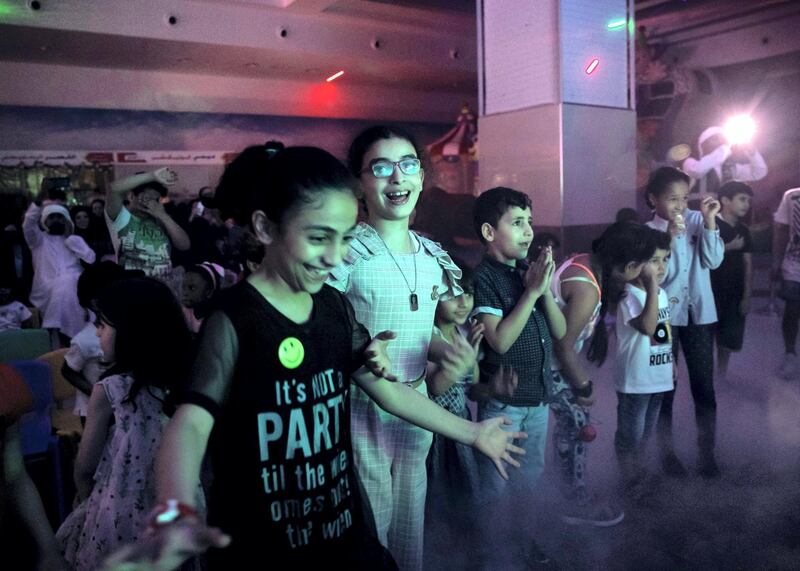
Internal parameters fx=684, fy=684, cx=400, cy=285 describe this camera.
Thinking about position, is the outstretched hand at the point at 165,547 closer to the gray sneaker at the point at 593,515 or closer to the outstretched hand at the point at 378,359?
the outstretched hand at the point at 378,359

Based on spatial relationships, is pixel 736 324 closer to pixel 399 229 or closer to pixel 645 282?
pixel 645 282

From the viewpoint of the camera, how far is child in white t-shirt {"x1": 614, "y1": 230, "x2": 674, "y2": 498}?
9.80 ft

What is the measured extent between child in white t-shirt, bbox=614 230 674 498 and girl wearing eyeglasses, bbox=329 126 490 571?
4.33ft

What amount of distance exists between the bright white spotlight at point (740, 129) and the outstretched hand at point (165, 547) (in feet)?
31.5

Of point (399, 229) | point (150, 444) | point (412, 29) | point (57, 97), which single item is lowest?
point (150, 444)

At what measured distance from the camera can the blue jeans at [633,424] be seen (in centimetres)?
304

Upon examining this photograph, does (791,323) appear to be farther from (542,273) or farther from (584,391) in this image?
(542,273)

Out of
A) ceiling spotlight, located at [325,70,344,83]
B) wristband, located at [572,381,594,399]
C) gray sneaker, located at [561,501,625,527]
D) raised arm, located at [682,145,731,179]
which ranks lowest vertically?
gray sneaker, located at [561,501,625,527]

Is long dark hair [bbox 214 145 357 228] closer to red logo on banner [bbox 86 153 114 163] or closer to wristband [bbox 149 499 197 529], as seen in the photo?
wristband [bbox 149 499 197 529]

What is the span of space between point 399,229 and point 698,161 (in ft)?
25.9

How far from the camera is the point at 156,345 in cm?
175

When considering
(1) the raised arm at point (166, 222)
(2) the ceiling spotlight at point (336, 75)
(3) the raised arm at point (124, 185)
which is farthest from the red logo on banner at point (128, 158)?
(3) the raised arm at point (124, 185)

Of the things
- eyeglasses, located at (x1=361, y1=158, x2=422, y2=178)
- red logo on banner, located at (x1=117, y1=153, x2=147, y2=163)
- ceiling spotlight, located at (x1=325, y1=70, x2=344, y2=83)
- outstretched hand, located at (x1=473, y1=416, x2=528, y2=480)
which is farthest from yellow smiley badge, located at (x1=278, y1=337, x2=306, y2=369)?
red logo on banner, located at (x1=117, y1=153, x2=147, y2=163)

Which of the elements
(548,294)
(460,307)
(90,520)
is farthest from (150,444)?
(548,294)
